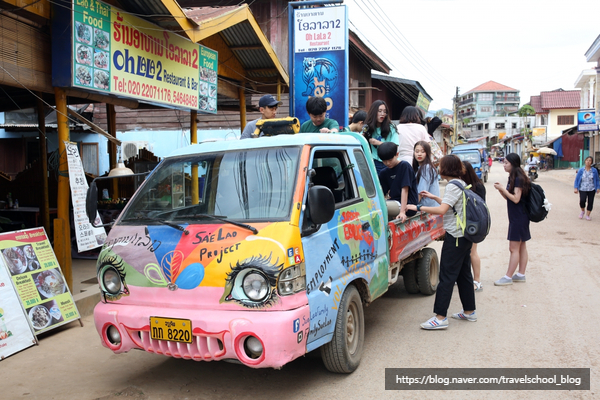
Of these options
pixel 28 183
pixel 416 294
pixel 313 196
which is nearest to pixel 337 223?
pixel 313 196

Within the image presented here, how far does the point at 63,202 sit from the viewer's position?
19.3 feet

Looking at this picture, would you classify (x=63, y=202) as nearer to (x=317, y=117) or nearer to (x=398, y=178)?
(x=317, y=117)

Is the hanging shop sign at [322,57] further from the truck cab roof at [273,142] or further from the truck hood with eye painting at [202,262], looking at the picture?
the truck hood with eye painting at [202,262]

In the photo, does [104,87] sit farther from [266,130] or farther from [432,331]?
[432,331]

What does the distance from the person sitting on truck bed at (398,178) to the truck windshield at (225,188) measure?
2.01 m

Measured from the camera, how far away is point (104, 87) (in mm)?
5969

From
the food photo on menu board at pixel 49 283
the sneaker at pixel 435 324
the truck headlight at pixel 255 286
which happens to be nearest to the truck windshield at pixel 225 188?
the truck headlight at pixel 255 286

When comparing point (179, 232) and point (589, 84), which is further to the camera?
point (589, 84)

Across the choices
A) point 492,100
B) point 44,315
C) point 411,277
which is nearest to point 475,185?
point 411,277

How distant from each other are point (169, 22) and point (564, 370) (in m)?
6.54

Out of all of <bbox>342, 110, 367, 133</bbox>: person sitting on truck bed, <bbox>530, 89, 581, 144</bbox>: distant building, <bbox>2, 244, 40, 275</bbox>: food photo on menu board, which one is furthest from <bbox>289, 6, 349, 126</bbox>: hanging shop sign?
<bbox>530, 89, 581, 144</bbox>: distant building

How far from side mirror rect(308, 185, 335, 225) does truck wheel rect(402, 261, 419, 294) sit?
3235mm

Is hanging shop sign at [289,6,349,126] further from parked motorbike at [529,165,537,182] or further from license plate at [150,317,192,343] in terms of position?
parked motorbike at [529,165,537,182]

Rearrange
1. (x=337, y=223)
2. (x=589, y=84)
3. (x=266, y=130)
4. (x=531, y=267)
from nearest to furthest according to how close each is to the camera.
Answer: (x=337, y=223) → (x=266, y=130) → (x=531, y=267) → (x=589, y=84)
